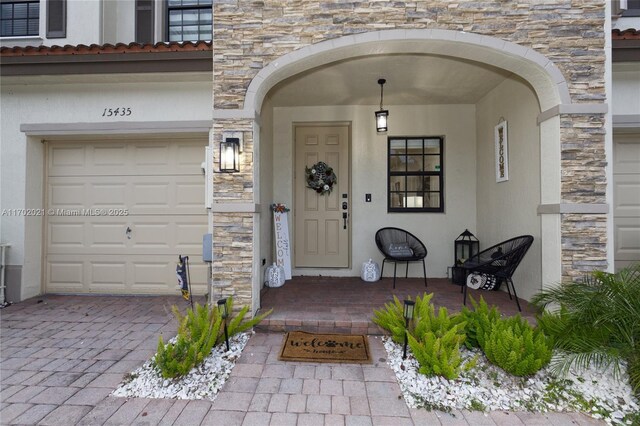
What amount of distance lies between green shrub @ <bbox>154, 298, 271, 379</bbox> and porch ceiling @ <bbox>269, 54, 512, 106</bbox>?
2.91 metres

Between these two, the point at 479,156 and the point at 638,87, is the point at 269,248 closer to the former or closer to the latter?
the point at 479,156

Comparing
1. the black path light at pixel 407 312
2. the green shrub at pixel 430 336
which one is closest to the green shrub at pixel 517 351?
the green shrub at pixel 430 336

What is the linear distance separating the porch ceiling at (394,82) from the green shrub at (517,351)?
2890 millimetres

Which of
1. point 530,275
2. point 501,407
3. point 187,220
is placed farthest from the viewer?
point 187,220

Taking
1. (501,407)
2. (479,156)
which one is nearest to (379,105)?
(479,156)

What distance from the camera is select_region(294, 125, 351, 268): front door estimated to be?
16.2 ft

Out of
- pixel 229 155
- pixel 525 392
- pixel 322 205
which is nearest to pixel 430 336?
pixel 525 392

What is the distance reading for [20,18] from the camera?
191 inches

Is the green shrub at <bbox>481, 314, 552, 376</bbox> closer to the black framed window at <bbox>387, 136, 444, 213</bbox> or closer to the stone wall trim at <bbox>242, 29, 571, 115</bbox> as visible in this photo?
the stone wall trim at <bbox>242, 29, 571, 115</bbox>

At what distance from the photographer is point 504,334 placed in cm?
224

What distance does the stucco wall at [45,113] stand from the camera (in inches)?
153

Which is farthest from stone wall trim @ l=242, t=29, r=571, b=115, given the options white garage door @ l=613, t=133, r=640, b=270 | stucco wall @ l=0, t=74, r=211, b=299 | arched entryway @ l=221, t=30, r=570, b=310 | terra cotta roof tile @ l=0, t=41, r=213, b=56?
white garage door @ l=613, t=133, r=640, b=270

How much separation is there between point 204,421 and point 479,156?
15.6 feet

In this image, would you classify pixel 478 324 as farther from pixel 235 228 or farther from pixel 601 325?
pixel 235 228
